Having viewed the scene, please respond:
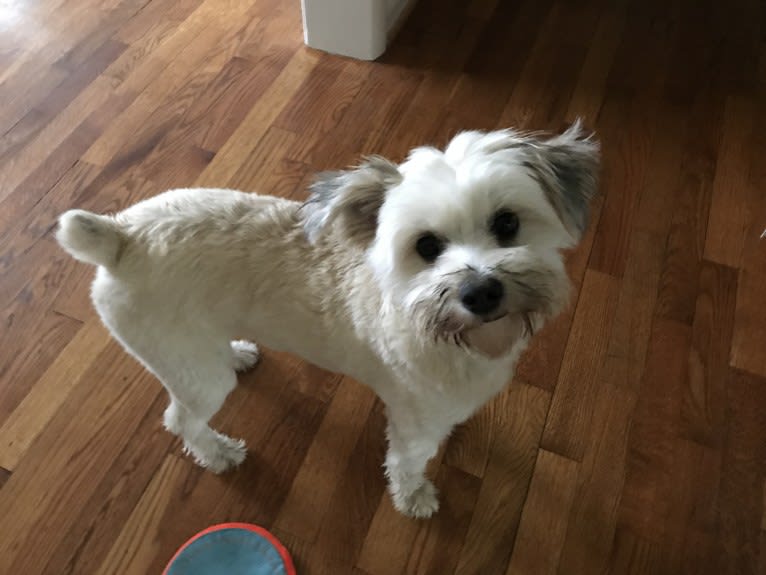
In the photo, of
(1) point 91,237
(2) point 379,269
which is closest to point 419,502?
(2) point 379,269

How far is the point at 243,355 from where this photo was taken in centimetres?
186

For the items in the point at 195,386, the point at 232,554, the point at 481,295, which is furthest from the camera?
the point at 232,554

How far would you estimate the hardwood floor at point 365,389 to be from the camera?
163 centimetres

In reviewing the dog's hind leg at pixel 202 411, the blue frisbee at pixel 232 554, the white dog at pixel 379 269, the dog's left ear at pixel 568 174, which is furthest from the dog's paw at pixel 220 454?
the dog's left ear at pixel 568 174

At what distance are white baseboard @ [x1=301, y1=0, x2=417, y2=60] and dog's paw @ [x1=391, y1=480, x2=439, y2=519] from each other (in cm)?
190

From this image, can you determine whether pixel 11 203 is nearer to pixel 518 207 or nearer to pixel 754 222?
pixel 518 207

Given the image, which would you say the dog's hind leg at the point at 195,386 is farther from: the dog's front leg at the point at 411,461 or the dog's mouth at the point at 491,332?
the dog's mouth at the point at 491,332

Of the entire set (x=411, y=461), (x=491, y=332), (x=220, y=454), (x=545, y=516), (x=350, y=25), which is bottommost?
(x=545, y=516)

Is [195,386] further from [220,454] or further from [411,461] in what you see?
[411,461]

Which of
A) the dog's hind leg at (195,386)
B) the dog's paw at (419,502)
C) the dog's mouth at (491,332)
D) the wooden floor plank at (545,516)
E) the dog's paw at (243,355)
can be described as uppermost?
the dog's mouth at (491,332)

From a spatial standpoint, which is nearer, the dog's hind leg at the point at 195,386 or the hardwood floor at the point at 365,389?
the dog's hind leg at the point at 195,386

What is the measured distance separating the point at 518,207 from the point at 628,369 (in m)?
1.01

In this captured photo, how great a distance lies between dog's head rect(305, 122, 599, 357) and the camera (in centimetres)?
106

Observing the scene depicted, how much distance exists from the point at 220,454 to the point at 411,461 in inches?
22.2
